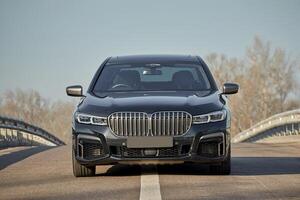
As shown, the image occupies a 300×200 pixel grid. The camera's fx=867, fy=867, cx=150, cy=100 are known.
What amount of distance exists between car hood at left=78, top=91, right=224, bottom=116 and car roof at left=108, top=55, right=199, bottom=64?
118 centimetres

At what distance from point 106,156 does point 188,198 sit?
6.90 ft

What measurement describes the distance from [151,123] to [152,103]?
0.34 meters

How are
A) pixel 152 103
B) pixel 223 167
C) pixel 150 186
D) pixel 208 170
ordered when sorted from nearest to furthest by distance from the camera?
pixel 150 186 → pixel 152 103 → pixel 223 167 → pixel 208 170

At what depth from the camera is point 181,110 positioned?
10609 mm

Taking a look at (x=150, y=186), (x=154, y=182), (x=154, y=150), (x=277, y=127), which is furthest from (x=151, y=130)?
(x=277, y=127)

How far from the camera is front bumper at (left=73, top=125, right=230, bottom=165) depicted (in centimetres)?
1049

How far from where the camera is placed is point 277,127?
1521 inches

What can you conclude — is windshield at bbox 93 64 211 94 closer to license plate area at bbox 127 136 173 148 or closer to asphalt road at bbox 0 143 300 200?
asphalt road at bbox 0 143 300 200

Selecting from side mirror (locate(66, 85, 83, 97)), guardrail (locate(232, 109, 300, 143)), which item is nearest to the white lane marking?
side mirror (locate(66, 85, 83, 97))

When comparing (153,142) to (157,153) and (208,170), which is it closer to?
(157,153)

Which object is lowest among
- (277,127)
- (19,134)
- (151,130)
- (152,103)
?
(277,127)

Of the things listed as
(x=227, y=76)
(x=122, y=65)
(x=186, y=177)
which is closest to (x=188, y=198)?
(x=186, y=177)

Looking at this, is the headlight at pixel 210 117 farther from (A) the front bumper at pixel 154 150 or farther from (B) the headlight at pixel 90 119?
(B) the headlight at pixel 90 119

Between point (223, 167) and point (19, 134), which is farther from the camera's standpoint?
point (19, 134)
